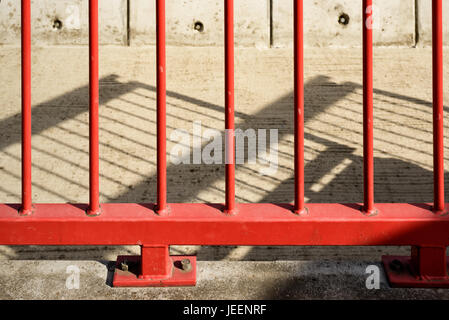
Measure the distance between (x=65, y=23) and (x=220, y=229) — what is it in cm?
629

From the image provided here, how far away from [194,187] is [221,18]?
394 cm

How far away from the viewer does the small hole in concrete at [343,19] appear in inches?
259

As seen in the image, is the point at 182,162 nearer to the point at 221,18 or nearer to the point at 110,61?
the point at 110,61

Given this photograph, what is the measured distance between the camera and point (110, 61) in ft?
18.1

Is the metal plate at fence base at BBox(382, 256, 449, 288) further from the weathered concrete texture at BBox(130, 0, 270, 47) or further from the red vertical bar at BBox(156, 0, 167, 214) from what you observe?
the weathered concrete texture at BBox(130, 0, 270, 47)

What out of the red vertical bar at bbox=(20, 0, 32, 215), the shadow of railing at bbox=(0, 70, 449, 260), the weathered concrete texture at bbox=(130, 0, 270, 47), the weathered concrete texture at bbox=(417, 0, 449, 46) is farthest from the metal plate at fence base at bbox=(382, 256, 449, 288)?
the weathered concrete texture at bbox=(417, 0, 449, 46)

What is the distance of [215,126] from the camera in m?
4.23

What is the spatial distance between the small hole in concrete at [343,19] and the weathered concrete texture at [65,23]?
3578 millimetres

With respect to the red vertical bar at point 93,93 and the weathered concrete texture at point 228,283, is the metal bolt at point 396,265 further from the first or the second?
the red vertical bar at point 93,93

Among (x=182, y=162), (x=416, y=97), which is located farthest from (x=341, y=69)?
(x=182, y=162)

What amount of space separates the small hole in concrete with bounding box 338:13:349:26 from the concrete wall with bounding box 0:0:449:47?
1.3 inches

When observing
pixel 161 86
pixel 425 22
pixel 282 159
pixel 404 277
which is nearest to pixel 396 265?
pixel 404 277
